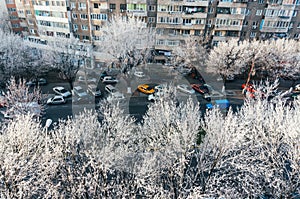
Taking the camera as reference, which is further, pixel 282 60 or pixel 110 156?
pixel 282 60

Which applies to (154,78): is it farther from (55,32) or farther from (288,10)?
(288,10)

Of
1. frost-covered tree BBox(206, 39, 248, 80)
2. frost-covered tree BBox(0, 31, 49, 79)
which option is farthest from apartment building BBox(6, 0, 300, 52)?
frost-covered tree BBox(0, 31, 49, 79)

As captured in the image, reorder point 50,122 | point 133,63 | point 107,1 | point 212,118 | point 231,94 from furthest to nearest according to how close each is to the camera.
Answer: point 107,1
point 231,94
point 133,63
point 50,122
point 212,118

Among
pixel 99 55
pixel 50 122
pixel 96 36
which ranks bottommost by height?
pixel 50 122

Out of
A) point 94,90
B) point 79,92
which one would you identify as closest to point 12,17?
point 79,92

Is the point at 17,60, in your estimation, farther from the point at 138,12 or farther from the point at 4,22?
the point at 4,22

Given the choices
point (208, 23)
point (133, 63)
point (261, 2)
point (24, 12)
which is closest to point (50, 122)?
point (133, 63)
